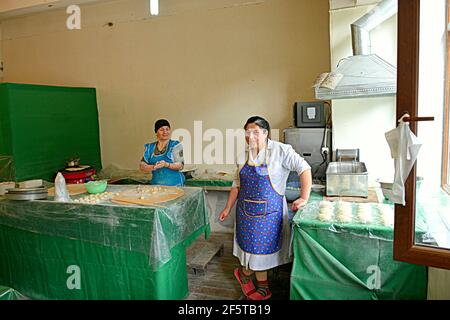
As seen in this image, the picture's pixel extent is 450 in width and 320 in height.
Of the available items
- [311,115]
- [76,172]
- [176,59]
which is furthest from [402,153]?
[76,172]

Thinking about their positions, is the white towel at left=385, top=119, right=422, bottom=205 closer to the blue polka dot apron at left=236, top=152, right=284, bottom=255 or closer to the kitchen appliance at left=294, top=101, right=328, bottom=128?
the blue polka dot apron at left=236, top=152, right=284, bottom=255

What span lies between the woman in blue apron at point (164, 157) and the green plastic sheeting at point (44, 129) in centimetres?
159

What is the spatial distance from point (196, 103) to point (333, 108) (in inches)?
73.5

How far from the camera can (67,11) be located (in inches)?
191

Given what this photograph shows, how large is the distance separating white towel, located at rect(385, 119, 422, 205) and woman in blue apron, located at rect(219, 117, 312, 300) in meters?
0.86

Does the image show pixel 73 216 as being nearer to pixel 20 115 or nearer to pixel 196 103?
pixel 20 115

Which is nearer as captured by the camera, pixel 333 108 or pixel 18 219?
pixel 18 219

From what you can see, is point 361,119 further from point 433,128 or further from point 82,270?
point 82,270

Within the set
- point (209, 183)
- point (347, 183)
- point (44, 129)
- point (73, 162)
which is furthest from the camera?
point (73, 162)

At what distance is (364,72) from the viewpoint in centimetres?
254

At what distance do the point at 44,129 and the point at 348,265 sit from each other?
145 inches

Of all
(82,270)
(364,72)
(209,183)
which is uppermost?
(364,72)
